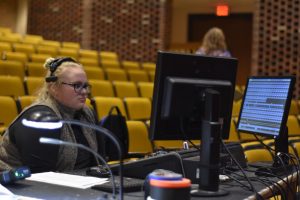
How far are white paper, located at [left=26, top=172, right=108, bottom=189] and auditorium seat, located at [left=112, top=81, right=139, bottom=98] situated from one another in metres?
3.32

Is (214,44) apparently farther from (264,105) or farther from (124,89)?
(264,105)

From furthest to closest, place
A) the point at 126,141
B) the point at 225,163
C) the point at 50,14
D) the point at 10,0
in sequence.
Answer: the point at 10,0
the point at 50,14
the point at 126,141
the point at 225,163

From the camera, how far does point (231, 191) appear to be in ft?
5.62

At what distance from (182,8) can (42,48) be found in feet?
16.5

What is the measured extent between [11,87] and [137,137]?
4.69ft

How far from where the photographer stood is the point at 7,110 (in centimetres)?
329

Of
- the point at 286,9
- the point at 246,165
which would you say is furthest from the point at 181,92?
the point at 286,9

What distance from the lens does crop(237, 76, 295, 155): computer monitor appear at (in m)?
2.09

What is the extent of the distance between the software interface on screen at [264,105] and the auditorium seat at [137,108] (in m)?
2.02

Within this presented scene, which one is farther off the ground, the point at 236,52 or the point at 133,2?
the point at 133,2

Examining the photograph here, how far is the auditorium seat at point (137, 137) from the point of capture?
129 inches

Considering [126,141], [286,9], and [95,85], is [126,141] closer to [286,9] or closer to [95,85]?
[95,85]

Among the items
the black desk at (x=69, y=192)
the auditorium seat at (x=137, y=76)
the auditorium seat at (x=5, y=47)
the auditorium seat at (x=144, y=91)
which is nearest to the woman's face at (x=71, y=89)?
the black desk at (x=69, y=192)

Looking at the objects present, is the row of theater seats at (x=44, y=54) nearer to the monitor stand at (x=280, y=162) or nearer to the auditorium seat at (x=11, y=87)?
the auditorium seat at (x=11, y=87)
